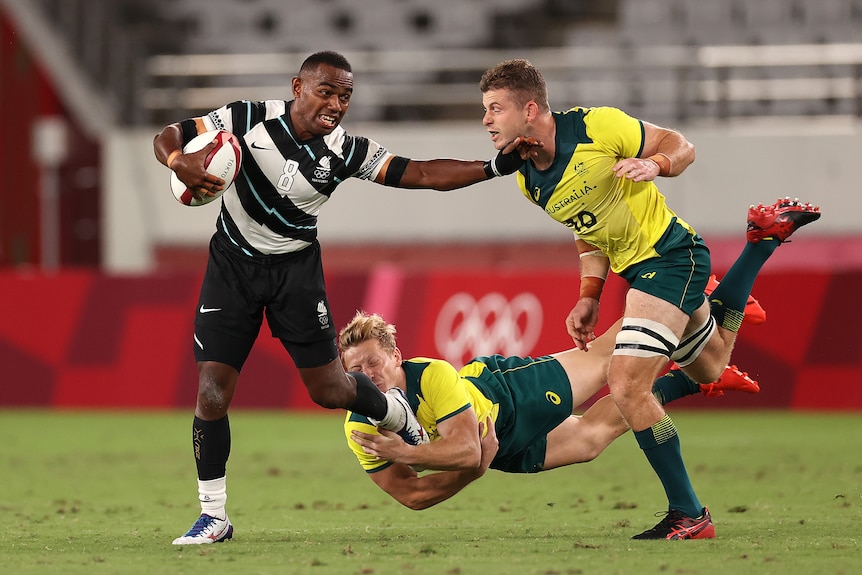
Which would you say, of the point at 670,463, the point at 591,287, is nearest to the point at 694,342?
the point at 591,287

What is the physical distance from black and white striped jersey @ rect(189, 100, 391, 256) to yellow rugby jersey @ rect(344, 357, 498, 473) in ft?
2.82

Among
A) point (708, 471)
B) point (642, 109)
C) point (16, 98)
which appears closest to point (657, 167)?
point (708, 471)

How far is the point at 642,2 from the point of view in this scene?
17797 mm

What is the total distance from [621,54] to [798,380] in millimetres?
5932

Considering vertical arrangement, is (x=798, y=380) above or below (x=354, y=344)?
below

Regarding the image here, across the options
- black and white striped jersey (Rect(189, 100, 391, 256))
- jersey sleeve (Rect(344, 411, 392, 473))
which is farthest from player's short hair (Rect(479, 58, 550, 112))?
jersey sleeve (Rect(344, 411, 392, 473))

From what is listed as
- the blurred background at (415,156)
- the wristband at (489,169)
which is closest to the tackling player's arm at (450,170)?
the wristband at (489,169)

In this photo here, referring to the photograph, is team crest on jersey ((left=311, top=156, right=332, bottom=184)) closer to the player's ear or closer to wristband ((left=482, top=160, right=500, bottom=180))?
wristband ((left=482, top=160, right=500, bottom=180))

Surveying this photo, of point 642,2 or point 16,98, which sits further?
point 16,98

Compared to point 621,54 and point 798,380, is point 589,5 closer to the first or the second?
point 621,54

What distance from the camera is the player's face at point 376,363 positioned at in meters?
6.45

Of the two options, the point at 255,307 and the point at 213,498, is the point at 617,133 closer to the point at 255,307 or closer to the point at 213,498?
the point at 255,307

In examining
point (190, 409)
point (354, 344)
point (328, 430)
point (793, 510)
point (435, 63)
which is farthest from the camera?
point (435, 63)

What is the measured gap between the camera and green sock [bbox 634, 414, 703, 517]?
606 cm
